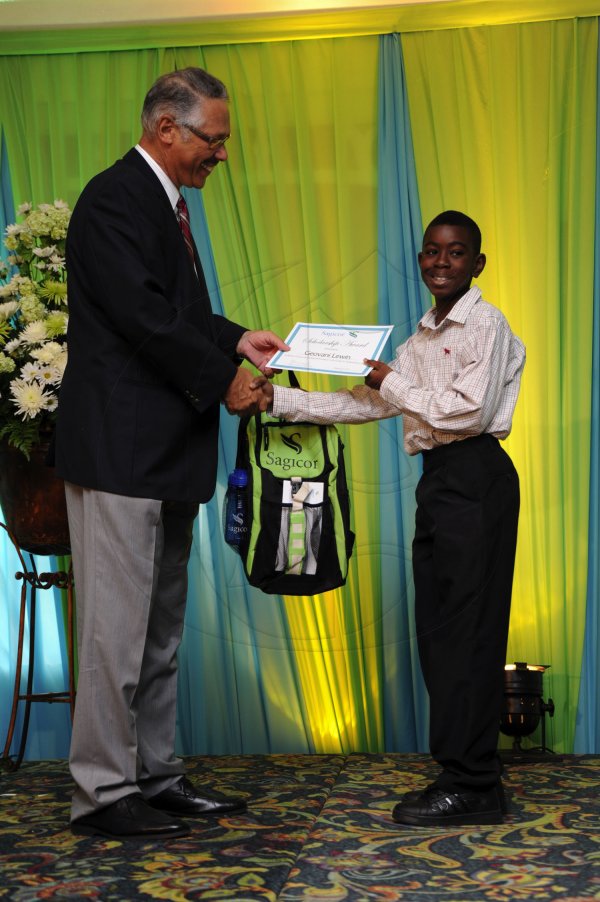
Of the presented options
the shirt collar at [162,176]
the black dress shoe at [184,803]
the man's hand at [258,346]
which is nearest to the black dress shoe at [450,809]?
the black dress shoe at [184,803]

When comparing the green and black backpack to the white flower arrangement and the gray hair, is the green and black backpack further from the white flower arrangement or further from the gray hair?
the white flower arrangement

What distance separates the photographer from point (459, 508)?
2.50 metres

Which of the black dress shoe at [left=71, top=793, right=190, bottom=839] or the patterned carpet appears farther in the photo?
the black dress shoe at [left=71, top=793, right=190, bottom=839]

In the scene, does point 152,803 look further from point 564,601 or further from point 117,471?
point 564,601

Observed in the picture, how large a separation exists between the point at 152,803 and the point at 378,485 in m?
0.93

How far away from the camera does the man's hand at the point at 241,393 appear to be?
2439 mm

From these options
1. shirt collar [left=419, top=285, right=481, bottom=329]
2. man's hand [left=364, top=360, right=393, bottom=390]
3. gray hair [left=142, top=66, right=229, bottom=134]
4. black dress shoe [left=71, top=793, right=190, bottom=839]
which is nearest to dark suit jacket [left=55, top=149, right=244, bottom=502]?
gray hair [left=142, top=66, right=229, bottom=134]

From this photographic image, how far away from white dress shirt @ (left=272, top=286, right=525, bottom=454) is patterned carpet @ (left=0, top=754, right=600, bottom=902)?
2.98 feet

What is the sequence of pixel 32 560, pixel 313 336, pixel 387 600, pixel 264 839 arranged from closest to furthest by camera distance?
pixel 264 839
pixel 313 336
pixel 387 600
pixel 32 560

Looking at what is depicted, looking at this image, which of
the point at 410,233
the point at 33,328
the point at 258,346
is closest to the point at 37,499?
the point at 33,328

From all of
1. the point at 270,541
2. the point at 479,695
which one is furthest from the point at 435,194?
the point at 479,695

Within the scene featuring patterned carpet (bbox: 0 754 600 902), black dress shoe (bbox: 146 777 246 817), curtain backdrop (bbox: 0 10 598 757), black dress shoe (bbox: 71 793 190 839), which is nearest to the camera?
patterned carpet (bbox: 0 754 600 902)

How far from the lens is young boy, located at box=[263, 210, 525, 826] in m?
2.46

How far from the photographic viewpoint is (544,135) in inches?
148
